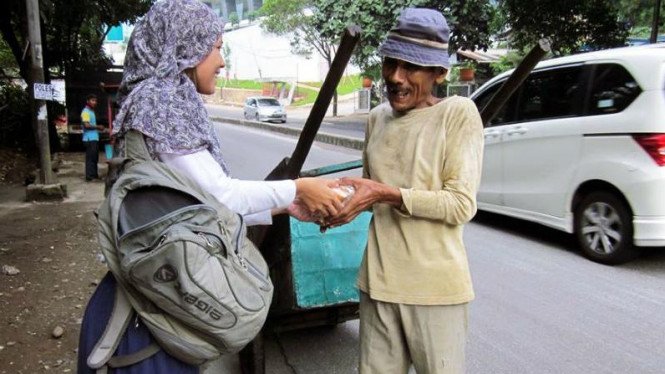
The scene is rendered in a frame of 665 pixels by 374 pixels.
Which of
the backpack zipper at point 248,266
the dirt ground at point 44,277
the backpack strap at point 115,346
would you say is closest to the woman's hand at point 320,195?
the backpack zipper at point 248,266

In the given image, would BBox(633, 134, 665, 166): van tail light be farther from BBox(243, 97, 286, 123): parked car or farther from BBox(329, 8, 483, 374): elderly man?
BBox(243, 97, 286, 123): parked car

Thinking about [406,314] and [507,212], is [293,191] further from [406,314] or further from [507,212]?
[507,212]

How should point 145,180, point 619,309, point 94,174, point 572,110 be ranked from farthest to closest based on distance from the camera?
1. point 94,174
2. point 572,110
3. point 619,309
4. point 145,180

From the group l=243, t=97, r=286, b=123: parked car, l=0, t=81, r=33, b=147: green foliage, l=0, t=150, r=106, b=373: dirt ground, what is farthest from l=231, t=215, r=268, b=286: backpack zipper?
l=243, t=97, r=286, b=123: parked car

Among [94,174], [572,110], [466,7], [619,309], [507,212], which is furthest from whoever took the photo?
[466,7]

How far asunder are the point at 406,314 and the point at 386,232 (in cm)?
27

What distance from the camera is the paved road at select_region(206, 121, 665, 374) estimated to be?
328cm

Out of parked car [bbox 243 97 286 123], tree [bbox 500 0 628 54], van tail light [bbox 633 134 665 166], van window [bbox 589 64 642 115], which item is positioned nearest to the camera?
van tail light [bbox 633 134 665 166]

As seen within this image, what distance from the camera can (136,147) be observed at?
1.48 m

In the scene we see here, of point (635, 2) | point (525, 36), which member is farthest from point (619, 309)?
point (635, 2)

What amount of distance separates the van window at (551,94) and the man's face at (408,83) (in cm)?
395

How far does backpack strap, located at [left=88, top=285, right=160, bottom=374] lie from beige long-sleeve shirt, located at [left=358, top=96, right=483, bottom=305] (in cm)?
73

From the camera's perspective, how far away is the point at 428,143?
5.57ft

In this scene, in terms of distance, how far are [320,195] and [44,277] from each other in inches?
155
